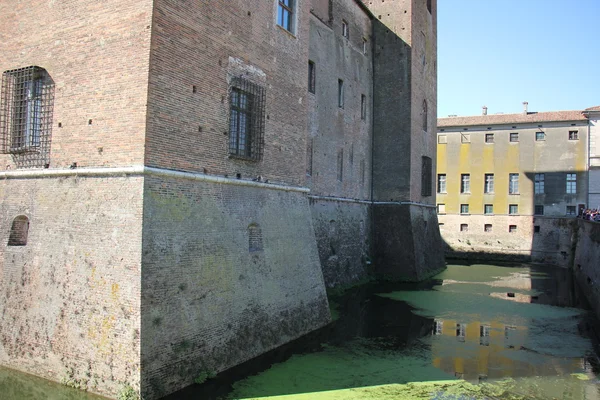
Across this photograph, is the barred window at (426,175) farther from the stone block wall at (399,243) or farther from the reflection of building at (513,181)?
the reflection of building at (513,181)

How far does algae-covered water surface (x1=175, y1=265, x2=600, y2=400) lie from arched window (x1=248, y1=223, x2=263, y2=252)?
2.16 meters

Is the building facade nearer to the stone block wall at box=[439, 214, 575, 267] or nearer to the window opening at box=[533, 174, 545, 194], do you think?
the stone block wall at box=[439, 214, 575, 267]

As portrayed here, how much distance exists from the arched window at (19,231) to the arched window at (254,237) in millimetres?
4055

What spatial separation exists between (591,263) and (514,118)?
1638 centimetres

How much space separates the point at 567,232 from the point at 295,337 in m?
26.4

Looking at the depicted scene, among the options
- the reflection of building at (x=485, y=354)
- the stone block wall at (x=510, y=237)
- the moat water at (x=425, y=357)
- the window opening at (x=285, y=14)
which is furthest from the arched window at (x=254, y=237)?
the stone block wall at (x=510, y=237)

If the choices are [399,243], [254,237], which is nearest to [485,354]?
[254,237]

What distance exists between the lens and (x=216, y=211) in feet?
29.6

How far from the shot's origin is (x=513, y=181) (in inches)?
1332

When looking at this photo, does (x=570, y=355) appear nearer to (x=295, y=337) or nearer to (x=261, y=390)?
(x=295, y=337)

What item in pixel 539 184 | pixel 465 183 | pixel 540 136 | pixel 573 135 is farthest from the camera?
pixel 465 183

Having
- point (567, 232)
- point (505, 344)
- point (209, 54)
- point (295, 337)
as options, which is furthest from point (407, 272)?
point (567, 232)

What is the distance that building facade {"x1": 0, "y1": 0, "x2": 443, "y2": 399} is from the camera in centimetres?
747

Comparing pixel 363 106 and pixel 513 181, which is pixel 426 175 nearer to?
pixel 363 106
